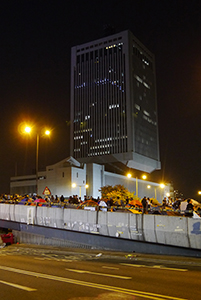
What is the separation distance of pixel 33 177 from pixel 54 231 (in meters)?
68.8

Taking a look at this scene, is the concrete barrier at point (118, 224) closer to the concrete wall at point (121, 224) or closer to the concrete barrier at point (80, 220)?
the concrete wall at point (121, 224)

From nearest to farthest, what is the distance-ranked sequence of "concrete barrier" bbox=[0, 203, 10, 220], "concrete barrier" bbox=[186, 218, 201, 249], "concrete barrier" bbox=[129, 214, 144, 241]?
1. "concrete barrier" bbox=[186, 218, 201, 249]
2. "concrete barrier" bbox=[129, 214, 144, 241]
3. "concrete barrier" bbox=[0, 203, 10, 220]

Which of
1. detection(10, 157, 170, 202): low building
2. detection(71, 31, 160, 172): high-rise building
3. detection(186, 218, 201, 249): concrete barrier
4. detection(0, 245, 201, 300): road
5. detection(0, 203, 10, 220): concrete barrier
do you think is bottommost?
detection(0, 245, 201, 300): road

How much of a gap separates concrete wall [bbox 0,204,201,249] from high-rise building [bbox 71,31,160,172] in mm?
101979

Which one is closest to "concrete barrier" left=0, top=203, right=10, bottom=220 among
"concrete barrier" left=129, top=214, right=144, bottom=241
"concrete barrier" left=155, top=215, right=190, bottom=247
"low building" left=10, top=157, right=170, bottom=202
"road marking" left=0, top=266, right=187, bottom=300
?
"concrete barrier" left=129, top=214, right=144, bottom=241

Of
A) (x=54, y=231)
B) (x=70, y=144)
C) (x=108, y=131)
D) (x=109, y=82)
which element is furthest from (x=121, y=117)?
(x=54, y=231)

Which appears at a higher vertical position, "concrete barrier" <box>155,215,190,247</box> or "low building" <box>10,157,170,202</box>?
"low building" <box>10,157,170,202</box>

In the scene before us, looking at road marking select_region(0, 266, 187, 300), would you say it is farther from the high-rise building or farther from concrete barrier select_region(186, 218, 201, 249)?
the high-rise building

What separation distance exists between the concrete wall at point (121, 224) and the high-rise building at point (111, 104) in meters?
102

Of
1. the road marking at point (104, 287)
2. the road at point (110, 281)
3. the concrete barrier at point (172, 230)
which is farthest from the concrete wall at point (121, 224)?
the road marking at point (104, 287)

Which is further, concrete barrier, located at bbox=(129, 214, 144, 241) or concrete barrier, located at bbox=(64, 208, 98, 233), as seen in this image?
concrete barrier, located at bbox=(64, 208, 98, 233)

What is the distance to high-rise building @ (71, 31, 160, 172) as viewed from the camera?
415ft

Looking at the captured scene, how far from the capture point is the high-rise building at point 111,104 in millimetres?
126375

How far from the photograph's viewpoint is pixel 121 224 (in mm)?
15820
